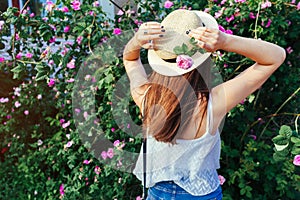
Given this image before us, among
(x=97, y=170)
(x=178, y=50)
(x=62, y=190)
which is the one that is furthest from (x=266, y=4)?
(x=62, y=190)

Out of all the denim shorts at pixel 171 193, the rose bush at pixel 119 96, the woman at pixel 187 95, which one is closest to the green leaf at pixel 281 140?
the woman at pixel 187 95

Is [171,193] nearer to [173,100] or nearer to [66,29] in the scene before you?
[173,100]

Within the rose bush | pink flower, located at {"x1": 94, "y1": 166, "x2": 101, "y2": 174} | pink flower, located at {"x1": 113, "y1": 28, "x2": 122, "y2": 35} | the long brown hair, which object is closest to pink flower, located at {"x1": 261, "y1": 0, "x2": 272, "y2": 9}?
the rose bush

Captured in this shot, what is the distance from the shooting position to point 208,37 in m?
1.12

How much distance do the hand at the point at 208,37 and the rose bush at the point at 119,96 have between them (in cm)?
112

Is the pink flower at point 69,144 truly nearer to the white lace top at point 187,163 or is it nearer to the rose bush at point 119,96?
the rose bush at point 119,96

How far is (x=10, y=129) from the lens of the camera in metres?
3.31

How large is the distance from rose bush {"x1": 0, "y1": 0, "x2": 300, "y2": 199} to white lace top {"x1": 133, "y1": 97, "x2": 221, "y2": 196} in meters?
0.88

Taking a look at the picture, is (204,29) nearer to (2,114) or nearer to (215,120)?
(215,120)

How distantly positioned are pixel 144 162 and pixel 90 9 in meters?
1.26

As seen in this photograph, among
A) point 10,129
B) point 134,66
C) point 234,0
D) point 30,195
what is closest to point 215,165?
point 134,66

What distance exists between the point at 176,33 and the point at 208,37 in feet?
0.45

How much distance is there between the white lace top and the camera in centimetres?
137

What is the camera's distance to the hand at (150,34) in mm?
1223
